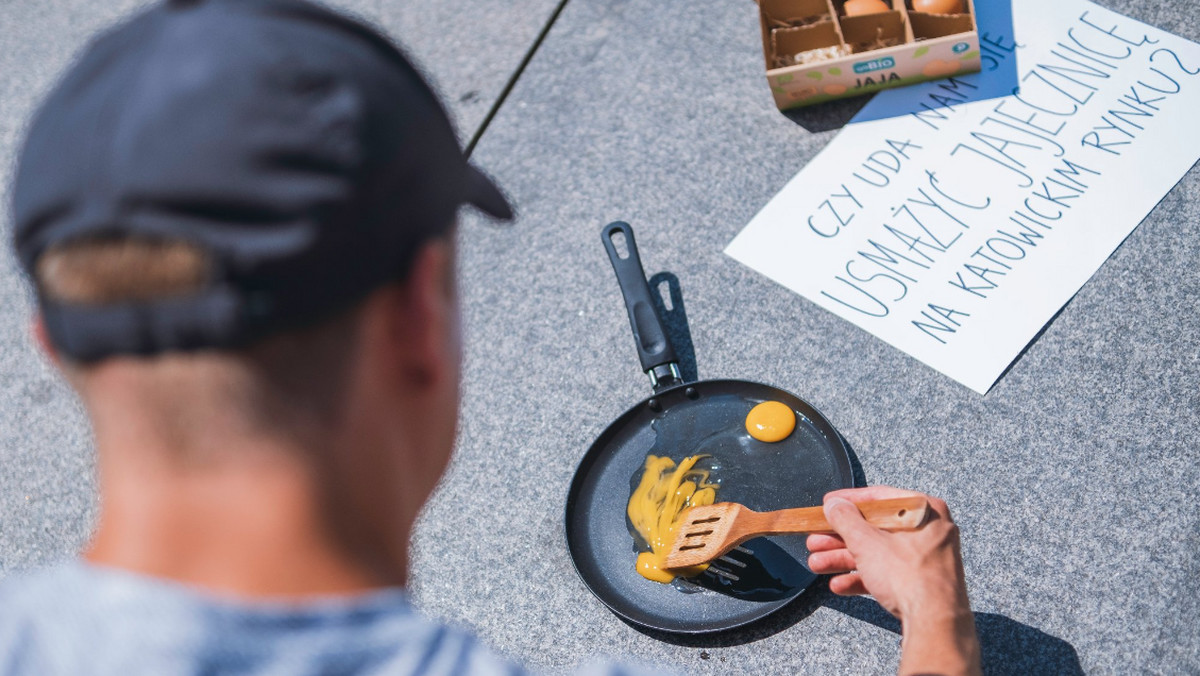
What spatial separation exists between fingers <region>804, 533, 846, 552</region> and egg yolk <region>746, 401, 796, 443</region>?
0.10 meters

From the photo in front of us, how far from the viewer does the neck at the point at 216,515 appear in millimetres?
267

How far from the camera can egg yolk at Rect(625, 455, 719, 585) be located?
0.59m

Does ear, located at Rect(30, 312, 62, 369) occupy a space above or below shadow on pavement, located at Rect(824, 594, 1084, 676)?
above

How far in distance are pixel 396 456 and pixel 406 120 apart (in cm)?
12

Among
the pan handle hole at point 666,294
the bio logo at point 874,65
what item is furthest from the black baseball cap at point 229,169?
the bio logo at point 874,65

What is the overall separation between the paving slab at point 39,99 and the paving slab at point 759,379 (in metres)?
→ 0.08

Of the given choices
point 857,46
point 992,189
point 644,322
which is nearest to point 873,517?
point 644,322

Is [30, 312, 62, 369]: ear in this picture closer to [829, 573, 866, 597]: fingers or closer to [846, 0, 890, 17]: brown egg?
[829, 573, 866, 597]: fingers

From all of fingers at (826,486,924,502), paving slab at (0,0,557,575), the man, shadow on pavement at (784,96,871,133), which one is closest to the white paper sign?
shadow on pavement at (784,96,871,133)

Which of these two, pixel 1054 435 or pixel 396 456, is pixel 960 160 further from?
pixel 396 456

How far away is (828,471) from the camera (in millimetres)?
607

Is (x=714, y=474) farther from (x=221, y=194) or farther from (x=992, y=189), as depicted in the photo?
(x=221, y=194)

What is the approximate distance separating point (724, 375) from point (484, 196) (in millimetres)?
360

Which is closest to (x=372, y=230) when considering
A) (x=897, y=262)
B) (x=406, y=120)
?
(x=406, y=120)
